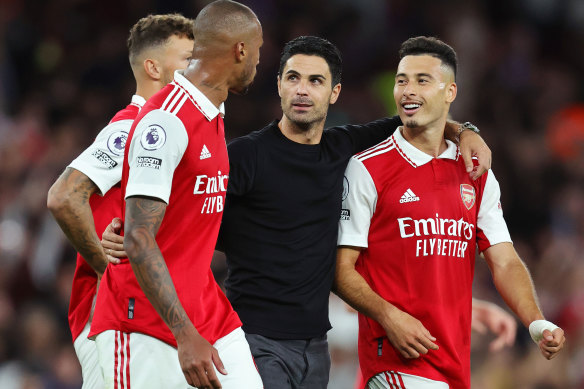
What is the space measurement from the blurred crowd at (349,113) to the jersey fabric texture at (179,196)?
175 inches

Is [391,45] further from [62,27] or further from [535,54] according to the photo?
[62,27]

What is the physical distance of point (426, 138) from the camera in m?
5.04

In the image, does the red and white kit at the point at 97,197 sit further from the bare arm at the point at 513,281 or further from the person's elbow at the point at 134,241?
the bare arm at the point at 513,281

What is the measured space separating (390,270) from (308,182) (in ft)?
2.11

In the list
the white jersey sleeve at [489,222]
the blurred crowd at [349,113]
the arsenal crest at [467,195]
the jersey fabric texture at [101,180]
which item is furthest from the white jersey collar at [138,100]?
the blurred crowd at [349,113]

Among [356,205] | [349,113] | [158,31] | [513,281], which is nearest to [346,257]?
[356,205]

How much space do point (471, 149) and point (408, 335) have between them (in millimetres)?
1085

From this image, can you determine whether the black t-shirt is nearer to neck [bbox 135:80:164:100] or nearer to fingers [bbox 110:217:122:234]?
fingers [bbox 110:217:122:234]

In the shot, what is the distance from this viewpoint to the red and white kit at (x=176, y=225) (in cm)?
384

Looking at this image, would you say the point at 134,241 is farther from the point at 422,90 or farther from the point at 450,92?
the point at 450,92

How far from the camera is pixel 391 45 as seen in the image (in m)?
12.2

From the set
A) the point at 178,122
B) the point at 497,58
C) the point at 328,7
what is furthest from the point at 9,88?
the point at 178,122

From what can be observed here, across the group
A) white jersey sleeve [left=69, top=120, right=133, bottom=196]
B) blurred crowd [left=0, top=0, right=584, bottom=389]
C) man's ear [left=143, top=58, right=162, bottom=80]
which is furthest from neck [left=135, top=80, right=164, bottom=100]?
blurred crowd [left=0, top=0, right=584, bottom=389]

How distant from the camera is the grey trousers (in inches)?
175
